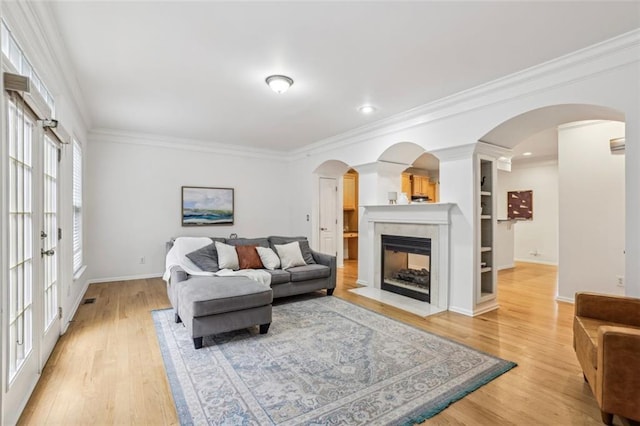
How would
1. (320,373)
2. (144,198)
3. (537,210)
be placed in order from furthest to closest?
(537,210) → (144,198) → (320,373)

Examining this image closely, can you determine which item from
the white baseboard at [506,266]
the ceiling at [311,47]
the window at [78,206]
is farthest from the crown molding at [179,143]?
the white baseboard at [506,266]

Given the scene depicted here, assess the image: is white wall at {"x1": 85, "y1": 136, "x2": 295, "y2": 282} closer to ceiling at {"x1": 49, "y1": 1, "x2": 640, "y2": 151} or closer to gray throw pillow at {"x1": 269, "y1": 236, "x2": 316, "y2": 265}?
ceiling at {"x1": 49, "y1": 1, "x2": 640, "y2": 151}

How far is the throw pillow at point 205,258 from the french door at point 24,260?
1553 millimetres

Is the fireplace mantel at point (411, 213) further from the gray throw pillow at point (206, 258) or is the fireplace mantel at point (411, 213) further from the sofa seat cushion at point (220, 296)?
the gray throw pillow at point (206, 258)

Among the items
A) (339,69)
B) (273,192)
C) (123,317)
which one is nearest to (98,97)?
(123,317)

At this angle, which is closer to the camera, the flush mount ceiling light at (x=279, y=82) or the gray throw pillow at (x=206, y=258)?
the flush mount ceiling light at (x=279, y=82)

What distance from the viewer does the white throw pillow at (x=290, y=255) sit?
14.7 ft

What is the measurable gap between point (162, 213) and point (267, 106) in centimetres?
315

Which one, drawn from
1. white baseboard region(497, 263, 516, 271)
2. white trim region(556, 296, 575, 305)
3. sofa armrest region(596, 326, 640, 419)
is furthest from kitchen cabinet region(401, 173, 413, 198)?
sofa armrest region(596, 326, 640, 419)

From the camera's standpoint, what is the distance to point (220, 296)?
2.90 m

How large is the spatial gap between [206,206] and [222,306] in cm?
376

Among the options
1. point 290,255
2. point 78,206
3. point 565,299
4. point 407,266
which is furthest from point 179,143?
point 565,299

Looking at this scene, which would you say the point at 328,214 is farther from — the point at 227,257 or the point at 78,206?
the point at 78,206

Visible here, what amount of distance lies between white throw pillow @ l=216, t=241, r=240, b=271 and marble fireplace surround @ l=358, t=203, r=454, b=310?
2.14 meters
